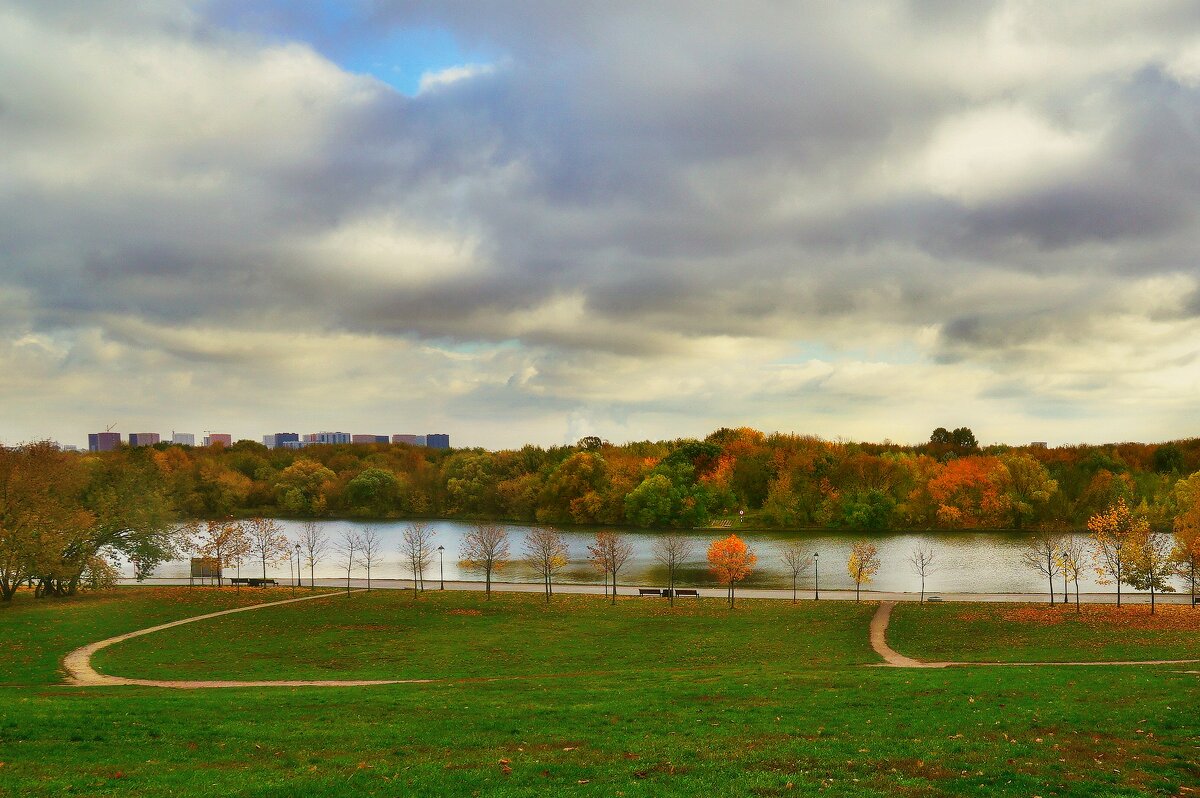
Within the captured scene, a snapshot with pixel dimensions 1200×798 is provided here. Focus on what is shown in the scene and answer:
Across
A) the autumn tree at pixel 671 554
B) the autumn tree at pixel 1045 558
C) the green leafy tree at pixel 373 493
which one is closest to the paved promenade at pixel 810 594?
the autumn tree at pixel 1045 558

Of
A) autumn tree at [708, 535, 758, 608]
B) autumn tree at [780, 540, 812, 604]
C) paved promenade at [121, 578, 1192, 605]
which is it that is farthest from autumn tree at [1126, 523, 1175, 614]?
autumn tree at [708, 535, 758, 608]

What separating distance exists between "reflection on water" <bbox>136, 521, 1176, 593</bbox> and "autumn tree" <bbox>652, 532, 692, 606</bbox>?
100 cm

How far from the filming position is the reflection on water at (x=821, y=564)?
229 ft

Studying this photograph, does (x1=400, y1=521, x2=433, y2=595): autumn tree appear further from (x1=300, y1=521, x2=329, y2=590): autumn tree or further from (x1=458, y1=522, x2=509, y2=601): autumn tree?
(x1=300, y1=521, x2=329, y2=590): autumn tree

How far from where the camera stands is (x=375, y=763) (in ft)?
49.5

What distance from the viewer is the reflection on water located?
229 feet

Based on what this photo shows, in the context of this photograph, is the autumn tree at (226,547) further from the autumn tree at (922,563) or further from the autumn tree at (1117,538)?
the autumn tree at (1117,538)

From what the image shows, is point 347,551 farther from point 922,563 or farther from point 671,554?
point 922,563

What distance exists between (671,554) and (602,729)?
153 feet

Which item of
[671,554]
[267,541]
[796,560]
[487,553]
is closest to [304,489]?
[267,541]

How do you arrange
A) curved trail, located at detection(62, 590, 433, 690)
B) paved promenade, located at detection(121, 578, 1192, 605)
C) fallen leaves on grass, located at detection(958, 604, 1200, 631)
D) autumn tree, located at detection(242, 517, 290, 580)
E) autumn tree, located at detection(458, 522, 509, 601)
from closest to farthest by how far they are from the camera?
curved trail, located at detection(62, 590, 433, 690) → fallen leaves on grass, located at detection(958, 604, 1200, 631) → paved promenade, located at detection(121, 578, 1192, 605) → autumn tree, located at detection(458, 522, 509, 601) → autumn tree, located at detection(242, 517, 290, 580)

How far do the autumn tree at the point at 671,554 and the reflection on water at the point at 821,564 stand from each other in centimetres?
100

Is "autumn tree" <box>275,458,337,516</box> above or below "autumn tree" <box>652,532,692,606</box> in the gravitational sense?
above

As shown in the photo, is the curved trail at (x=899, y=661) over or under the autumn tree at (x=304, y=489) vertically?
under
